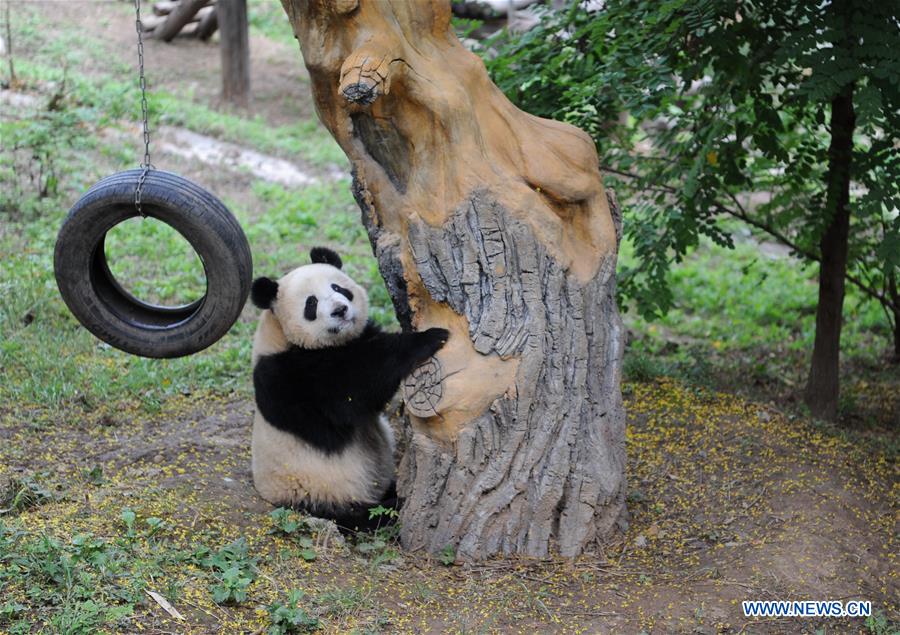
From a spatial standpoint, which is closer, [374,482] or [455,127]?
[455,127]

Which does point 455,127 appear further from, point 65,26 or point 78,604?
point 65,26

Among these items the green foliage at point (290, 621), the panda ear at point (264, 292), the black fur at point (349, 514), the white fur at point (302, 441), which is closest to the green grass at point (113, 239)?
the white fur at point (302, 441)

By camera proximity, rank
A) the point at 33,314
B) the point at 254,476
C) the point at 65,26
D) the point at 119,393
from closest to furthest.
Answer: the point at 254,476 < the point at 119,393 < the point at 33,314 < the point at 65,26

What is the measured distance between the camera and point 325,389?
480 cm

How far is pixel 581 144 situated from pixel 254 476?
242 centimetres

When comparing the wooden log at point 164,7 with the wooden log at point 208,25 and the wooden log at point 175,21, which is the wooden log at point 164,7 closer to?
the wooden log at point 175,21

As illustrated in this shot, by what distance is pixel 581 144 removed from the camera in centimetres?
458

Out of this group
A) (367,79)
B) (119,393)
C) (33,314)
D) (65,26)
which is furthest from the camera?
(65,26)

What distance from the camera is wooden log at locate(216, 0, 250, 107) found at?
13242 millimetres

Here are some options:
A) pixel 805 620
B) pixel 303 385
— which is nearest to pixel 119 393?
pixel 303 385

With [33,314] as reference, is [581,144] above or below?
above

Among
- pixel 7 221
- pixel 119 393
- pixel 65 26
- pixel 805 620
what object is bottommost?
pixel 805 620

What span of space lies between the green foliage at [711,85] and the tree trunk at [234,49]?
26.5 feet

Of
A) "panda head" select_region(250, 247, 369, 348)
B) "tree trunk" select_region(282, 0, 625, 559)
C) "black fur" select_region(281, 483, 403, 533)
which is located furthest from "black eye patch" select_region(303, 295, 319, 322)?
"black fur" select_region(281, 483, 403, 533)
